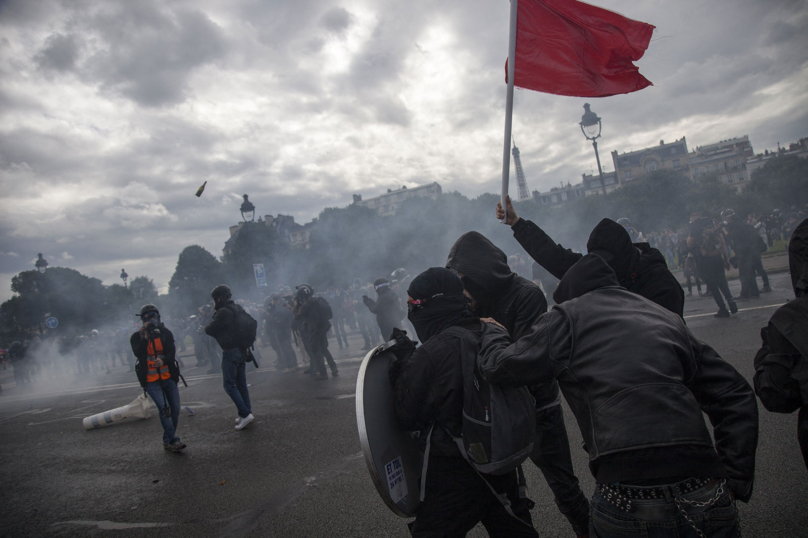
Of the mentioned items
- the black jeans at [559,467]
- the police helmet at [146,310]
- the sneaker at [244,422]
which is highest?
the police helmet at [146,310]

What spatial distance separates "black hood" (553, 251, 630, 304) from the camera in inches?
62.5

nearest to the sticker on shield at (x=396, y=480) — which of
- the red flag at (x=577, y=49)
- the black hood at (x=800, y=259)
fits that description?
the black hood at (x=800, y=259)

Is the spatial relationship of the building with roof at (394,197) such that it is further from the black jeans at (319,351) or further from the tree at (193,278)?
the black jeans at (319,351)

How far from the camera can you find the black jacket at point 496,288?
8.05 ft

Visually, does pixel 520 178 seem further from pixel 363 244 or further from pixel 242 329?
pixel 242 329

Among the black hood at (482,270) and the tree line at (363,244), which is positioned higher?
the tree line at (363,244)

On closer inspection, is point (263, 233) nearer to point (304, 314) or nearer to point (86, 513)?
point (304, 314)

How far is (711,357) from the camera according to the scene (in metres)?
1.49

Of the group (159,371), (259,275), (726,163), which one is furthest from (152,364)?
(726,163)

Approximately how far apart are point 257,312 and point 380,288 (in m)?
11.9

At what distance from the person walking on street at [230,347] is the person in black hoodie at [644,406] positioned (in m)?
4.70

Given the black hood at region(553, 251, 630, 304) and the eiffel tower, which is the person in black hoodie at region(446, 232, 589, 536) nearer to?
the black hood at region(553, 251, 630, 304)

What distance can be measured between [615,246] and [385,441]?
1589 millimetres

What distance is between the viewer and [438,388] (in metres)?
1.83
